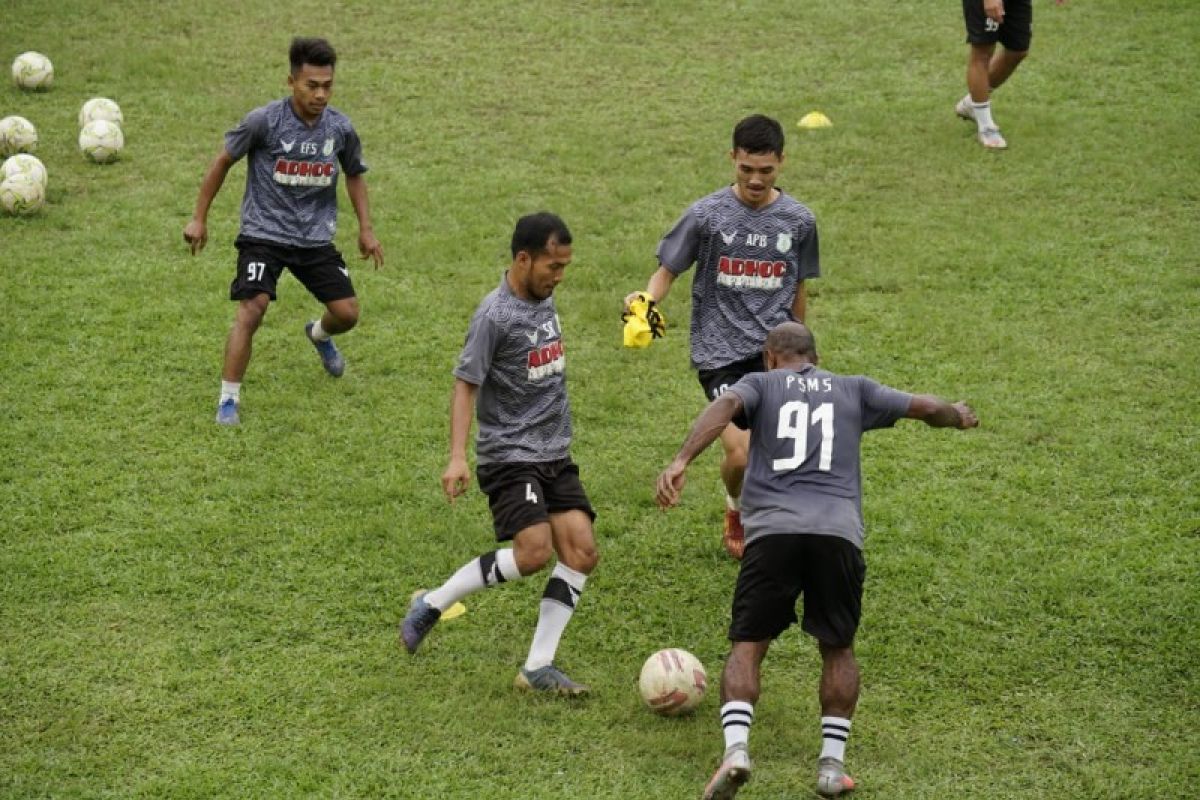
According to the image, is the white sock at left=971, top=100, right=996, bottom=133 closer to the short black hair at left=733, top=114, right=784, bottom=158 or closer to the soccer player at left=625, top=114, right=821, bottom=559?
the soccer player at left=625, top=114, right=821, bottom=559

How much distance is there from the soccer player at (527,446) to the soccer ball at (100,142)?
7613 millimetres

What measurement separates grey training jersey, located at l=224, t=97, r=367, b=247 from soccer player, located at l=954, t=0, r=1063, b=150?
6.14 meters

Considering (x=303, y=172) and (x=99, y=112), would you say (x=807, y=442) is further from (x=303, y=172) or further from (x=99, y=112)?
(x=99, y=112)

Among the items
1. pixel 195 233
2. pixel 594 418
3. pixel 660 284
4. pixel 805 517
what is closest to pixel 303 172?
pixel 195 233

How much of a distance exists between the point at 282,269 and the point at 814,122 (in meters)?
6.31

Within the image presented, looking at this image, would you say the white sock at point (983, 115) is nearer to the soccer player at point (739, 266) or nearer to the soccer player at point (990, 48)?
→ the soccer player at point (990, 48)

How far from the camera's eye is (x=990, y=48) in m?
13.5

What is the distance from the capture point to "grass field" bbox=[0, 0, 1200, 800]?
664 centimetres

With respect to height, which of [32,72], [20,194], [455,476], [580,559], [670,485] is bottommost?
[580,559]

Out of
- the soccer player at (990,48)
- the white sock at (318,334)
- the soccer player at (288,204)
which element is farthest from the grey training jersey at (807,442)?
the soccer player at (990,48)

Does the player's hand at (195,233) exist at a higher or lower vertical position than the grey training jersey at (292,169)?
lower

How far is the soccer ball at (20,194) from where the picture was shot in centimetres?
1230

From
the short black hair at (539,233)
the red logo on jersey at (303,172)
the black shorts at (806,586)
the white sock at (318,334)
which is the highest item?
the red logo on jersey at (303,172)

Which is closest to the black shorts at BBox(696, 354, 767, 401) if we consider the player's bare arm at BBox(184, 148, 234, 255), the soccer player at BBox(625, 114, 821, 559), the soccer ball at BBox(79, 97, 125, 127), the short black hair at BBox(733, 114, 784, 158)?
the soccer player at BBox(625, 114, 821, 559)
